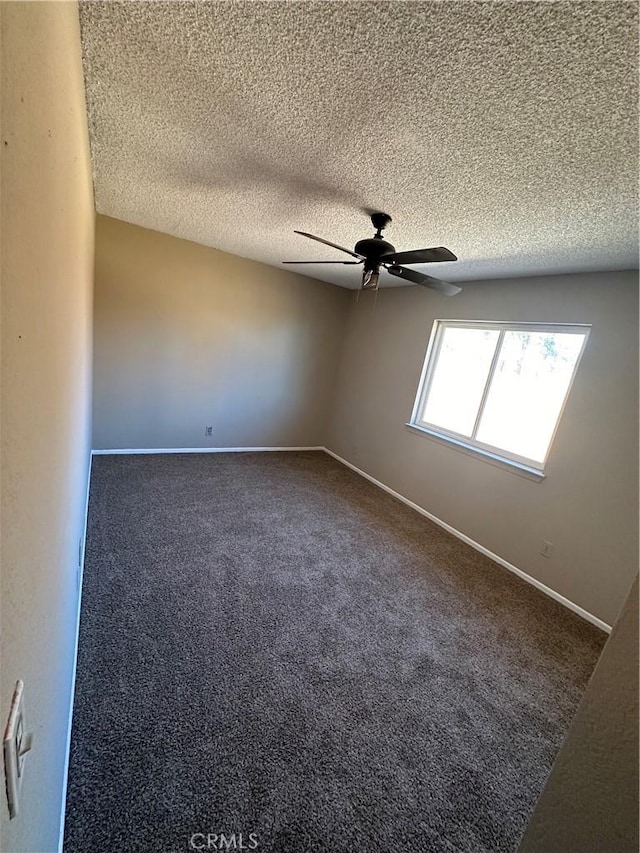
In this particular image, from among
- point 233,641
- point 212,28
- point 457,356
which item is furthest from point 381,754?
point 457,356

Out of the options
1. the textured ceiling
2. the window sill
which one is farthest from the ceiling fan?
the window sill

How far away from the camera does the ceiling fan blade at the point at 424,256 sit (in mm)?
1835

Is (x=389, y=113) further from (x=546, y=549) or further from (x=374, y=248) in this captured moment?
(x=546, y=549)

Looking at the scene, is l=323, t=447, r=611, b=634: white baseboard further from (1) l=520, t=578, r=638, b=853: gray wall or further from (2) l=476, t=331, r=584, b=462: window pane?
(1) l=520, t=578, r=638, b=853: gray wall

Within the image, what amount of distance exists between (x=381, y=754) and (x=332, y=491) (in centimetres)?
267

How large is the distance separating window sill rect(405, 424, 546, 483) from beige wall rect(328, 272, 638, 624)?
6cm

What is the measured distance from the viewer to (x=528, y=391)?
3102mm

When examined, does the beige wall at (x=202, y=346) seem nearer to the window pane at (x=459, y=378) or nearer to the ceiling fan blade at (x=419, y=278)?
the window pane at (x=459, y=378)

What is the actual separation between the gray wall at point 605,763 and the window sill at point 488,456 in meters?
2.70

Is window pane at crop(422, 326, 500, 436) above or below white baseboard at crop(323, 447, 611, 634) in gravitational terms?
above

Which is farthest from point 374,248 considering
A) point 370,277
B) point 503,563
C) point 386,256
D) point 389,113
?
point 503,563

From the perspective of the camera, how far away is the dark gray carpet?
1.21m

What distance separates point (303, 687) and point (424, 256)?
93.0 inches
